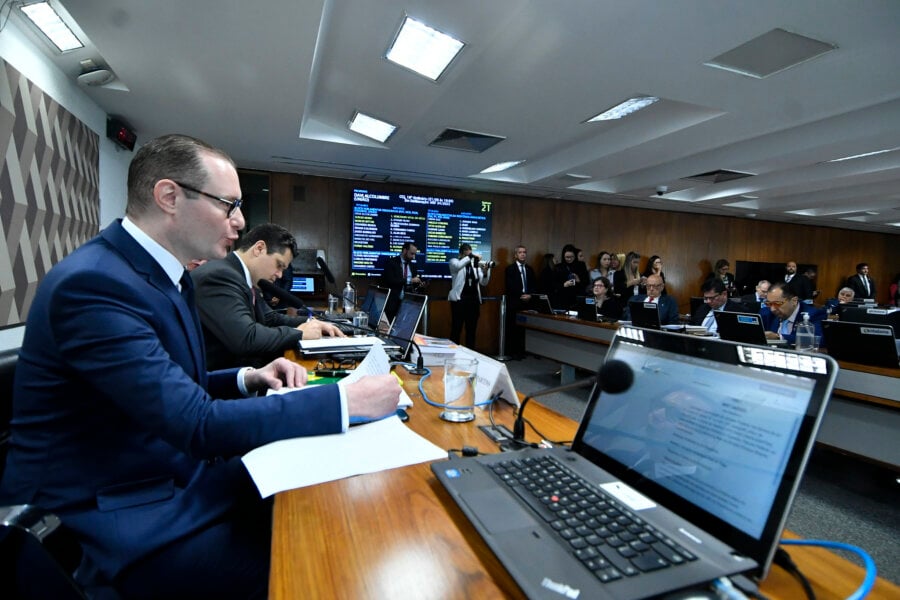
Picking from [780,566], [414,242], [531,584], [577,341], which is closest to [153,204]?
[531,584]

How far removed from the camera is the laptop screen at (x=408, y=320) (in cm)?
188

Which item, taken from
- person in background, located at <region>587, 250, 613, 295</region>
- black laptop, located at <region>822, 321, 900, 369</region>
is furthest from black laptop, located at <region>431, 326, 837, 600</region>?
person in background, located at <region>587, 250, 613, 295</region>

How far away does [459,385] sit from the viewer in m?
1.16

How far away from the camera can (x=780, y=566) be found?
0.56 m

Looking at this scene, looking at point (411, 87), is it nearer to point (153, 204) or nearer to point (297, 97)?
point (297, 97)

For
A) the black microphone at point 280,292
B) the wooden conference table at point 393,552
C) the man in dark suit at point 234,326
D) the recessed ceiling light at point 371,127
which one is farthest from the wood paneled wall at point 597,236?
the wooden conference table at point 393,552

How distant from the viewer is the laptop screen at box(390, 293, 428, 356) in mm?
1884

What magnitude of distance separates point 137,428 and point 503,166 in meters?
5.55

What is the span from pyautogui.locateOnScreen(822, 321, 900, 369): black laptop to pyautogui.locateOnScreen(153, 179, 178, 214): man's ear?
3216mm

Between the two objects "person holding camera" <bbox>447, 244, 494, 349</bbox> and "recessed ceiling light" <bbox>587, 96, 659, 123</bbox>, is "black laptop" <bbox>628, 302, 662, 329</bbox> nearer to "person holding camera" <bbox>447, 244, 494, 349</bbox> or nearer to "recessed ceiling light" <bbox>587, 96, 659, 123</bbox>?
"recessed ceiling light" <bbox>587, 96, 659, 123</bbox>

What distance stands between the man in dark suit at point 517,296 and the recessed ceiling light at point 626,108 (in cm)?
272

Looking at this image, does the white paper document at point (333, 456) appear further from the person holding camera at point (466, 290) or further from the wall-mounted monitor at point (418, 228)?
the wall-mounted monitor at point (418, 228)

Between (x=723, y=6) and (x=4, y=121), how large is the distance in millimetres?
3821

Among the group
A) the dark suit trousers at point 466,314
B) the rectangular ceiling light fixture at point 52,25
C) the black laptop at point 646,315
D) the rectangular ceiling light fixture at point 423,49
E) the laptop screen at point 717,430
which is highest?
the rectangular ceiling light fixture at point 423,49
